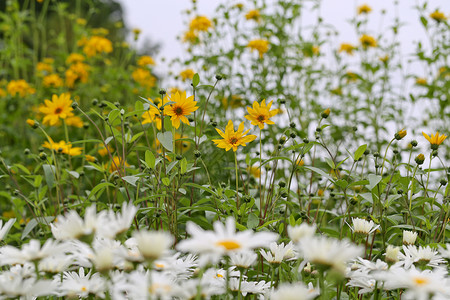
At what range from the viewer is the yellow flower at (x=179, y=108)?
4.44 ft

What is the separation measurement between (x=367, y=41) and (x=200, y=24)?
1278 mm

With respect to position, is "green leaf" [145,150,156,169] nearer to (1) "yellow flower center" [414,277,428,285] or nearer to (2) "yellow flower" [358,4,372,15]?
(1) "yellow flower center" [414,277,428,285]

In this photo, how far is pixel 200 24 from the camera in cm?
290

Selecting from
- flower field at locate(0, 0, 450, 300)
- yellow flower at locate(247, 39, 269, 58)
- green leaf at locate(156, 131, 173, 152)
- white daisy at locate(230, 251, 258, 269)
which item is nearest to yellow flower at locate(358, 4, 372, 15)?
flower field at locate(0, 0, 450, 300)

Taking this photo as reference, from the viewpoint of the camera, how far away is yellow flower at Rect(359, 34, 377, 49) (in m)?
3.38

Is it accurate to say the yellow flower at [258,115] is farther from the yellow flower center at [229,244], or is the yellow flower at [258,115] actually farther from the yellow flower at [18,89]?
the yellow flower at [18,89]

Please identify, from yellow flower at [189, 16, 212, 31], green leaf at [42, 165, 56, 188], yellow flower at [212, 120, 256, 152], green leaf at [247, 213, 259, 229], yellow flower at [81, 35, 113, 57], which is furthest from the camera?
yellow flower at [81, 35, 113, 57]

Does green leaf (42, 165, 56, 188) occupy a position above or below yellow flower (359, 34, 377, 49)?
below

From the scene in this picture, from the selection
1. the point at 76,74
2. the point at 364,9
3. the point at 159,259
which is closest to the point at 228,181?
the point at 159,259

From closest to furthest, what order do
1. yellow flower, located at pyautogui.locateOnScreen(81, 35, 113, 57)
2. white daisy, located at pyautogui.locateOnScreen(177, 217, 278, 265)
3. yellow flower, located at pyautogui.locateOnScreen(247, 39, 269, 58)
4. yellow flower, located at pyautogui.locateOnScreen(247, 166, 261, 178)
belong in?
white daisy, located at pyautogui.locateOnScreen(177, 217, 278, 265) < yellow flower, located at pyautogui.locateOnScreen(247, 166, 261, 178) < yellow flower, located at pyautogui.locateOnScreen(247, 39, 269, 58) < yellow flower, located at pyautogui.locateOnScreen(81, 35, 113, 57)

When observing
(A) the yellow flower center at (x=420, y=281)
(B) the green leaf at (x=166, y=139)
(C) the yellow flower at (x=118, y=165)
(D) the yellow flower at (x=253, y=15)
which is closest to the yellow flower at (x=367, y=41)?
(D) the yellow flower at (x=253, y=15)

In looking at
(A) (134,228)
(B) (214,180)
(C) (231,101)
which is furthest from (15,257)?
(C) (231,101)

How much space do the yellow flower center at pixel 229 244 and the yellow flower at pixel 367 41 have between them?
3058 millimetres

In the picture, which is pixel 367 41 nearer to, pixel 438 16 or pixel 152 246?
pixel 438 16
